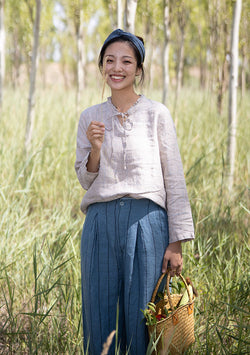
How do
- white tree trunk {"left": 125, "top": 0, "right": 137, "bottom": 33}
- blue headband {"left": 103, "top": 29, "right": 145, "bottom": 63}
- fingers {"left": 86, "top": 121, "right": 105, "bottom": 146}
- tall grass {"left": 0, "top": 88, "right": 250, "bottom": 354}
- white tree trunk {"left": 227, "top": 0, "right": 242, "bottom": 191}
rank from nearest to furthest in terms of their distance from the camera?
fingers {"left": 86, "top": 121, "right": 105, "bottom": 146}, blue headband {"left": 103, "top": 29, "right": 145, "bottom": 63}, tall grass {"left": 0, "top": 88, "right": 250, "bottom": 354}, white tree trunk {"left": 125, "top": 0, "right": 137, "bottom": 33}, white tree trunk {"left": 227, "top": 0, "right": 242, "bottom": 191}

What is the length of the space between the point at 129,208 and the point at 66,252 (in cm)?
101

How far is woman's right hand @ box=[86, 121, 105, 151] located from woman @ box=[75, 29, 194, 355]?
0.05 meters

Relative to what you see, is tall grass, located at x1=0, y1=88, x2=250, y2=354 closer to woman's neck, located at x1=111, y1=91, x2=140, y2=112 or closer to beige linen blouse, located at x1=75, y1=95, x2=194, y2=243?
beige linen blouse, located at x1=75, y1=95, x2=194, y2=243

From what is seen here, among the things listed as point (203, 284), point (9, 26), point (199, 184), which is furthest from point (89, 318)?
point (9, 26)

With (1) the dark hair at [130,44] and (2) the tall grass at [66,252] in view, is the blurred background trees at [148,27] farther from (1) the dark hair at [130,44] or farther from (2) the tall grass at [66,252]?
(2) the tall grass at [66,252]

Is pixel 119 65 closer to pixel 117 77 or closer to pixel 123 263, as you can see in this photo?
pixel 117 77

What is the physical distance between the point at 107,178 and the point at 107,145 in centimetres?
13

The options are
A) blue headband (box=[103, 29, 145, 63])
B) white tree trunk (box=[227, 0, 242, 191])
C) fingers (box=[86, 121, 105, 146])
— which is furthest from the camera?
white tree trunk (box=[227, 0, 242, 191])

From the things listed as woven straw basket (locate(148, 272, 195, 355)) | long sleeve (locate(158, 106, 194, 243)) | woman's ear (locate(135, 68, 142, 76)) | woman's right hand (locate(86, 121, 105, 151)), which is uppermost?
woman's ear (locate(135, 68, 142, 76))

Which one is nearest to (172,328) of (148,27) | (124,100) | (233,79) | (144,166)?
(144,166)

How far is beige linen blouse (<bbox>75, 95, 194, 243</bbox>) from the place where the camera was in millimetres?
1461

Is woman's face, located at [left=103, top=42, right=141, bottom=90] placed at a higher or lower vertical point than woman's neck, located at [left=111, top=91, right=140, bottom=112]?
higher

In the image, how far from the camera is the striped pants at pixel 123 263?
145 centimetres

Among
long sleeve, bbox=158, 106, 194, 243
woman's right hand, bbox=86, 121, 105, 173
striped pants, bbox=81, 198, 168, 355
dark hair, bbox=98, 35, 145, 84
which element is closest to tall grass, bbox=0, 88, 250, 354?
striped pants, bbox=81, 198, 168, 355
